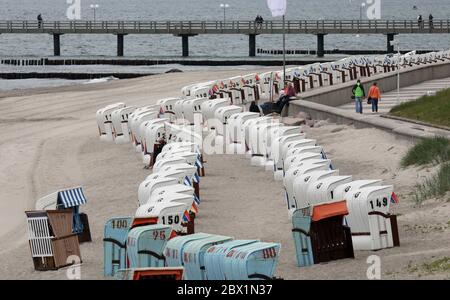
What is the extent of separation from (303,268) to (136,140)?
57.2ft

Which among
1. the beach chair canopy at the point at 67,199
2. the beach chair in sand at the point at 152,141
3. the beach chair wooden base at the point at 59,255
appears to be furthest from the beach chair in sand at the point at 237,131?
the beach chair wooden base at the point at 59,255

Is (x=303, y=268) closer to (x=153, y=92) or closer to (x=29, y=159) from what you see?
(x=29, y=159)

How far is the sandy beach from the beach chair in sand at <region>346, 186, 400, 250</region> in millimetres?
256

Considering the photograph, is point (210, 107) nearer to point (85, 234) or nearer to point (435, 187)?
point (435, 187)

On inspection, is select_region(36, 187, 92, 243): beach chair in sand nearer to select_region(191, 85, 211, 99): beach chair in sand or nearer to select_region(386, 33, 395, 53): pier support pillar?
select_region(191, 85, 211, 99): beach chair in sand

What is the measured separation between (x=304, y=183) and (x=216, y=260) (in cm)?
559

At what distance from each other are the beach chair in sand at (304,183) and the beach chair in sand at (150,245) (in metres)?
4.10

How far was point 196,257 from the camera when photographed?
16172 mm

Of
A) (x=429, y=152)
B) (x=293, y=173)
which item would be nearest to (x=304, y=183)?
(x=293, y=173)

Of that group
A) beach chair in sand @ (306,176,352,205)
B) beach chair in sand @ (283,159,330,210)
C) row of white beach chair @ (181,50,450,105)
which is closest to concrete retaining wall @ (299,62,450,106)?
row of white beach chair @ (181,50,450,105)

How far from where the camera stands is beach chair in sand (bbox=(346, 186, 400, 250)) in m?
18.9

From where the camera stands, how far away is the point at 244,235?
834 inches
